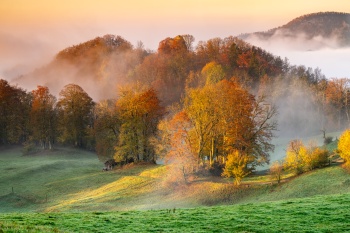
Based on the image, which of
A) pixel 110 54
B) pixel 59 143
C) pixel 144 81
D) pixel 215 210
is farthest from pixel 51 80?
pixel 215 210

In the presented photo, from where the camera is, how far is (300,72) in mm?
138625

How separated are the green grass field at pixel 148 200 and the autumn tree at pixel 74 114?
4.24 m

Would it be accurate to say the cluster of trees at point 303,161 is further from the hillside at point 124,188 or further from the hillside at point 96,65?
the hillside at point 96,65

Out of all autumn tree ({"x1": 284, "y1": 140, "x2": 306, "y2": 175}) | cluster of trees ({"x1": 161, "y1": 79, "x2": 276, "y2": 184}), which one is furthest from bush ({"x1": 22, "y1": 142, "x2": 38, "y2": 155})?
autumn tree ({"x1": 284, "y1": 140, "x2": 306, "y2": 175})

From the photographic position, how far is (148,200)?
2035 inches

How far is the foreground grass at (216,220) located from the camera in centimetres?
2355

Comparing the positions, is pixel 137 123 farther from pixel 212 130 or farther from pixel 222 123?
pixel 222 123

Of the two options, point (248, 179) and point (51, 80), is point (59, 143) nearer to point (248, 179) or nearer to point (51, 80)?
point (248, 179)

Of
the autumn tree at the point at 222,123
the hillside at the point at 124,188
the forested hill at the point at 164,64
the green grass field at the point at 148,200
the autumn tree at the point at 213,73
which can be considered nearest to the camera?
the green grass field at the point at 148,200

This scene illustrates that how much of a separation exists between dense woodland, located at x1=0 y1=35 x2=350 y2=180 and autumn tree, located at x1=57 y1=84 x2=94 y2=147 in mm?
228

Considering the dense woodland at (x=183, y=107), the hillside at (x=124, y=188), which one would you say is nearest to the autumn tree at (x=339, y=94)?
the dense woodland at (x=183, y=107)

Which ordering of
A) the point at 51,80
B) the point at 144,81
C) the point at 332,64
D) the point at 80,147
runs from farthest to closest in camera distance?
1. the point at 51,80
2. the point at 332,64
3. the point at 144,81
4. the point at 80,147

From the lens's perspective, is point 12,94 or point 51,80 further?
point 51,80

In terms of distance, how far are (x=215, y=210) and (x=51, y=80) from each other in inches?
6764
